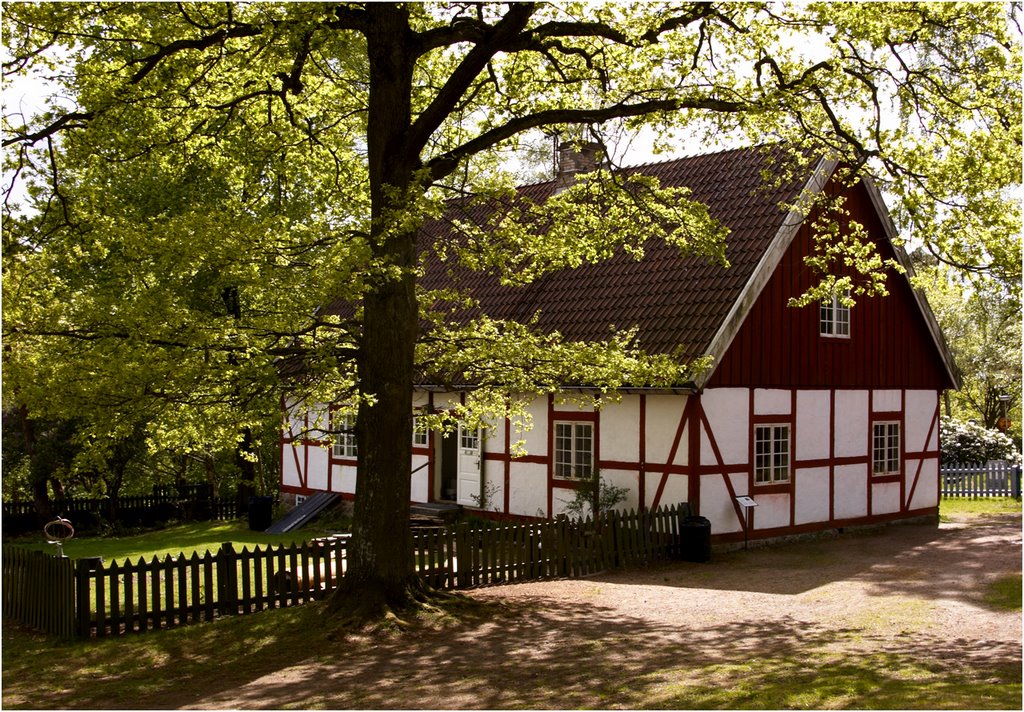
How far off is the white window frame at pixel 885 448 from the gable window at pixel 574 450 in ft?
22.3

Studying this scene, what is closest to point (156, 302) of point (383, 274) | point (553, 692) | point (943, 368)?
point (383, 274)

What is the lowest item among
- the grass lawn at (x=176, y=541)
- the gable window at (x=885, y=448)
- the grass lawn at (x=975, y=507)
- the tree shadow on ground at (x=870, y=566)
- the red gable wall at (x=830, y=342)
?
the grass lawn at (x=176, y=541)

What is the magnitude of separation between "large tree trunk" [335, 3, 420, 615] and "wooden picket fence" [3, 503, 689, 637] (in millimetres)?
1240

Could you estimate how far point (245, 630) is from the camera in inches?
513

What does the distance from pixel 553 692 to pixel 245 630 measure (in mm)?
5113

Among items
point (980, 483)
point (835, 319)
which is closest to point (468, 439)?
point (835, 319)

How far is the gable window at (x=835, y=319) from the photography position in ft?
71.0

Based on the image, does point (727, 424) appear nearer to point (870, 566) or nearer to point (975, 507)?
point (870, 566)

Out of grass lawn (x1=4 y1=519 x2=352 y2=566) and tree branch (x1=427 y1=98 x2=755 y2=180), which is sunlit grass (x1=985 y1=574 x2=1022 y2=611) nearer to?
tree branch (x1=427 y1=98 x2=755 y2=180)

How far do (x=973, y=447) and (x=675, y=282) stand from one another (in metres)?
19.5

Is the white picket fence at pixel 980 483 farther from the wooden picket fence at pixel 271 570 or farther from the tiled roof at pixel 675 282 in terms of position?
the wooden picket fence at pixel 271 570

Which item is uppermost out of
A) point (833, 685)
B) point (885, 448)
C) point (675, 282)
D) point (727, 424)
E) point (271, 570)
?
point (675, 282)

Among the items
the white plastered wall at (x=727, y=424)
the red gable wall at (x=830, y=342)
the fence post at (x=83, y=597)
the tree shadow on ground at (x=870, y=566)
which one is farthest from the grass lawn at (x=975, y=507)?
the fence post at (x=83, y=597)

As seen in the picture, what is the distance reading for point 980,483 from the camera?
103 feet
